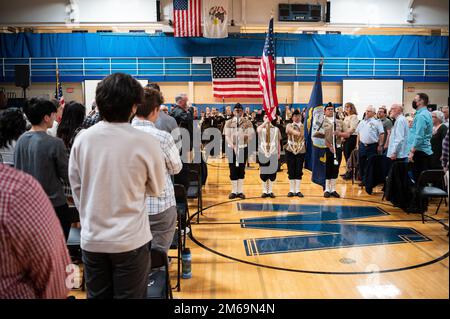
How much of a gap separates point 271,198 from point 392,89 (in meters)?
12.7

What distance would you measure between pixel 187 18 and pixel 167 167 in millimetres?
12875

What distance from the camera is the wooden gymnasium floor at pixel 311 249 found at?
4078 millimetres

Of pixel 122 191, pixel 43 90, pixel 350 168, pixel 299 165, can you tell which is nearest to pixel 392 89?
Answer: pixel 350 168

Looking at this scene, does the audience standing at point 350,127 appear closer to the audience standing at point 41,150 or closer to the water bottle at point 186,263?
the water bottle at point 186,263

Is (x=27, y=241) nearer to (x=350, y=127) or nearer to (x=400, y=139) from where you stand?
(x=400, y=139)

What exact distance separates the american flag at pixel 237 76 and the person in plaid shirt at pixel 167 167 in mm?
14180

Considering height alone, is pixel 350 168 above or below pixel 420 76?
below

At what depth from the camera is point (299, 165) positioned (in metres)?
8.35

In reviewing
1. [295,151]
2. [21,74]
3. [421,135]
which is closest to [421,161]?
[421,135]

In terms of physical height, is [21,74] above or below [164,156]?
above

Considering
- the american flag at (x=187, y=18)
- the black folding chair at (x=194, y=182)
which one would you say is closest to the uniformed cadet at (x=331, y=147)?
Result: the black folding chair at (x=194, y=182)

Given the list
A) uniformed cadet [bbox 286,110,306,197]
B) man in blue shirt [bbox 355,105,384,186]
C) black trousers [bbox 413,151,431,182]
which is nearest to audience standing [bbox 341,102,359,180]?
man in blue shirt [bbox 355,105,384,186]

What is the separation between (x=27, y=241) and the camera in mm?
1368
